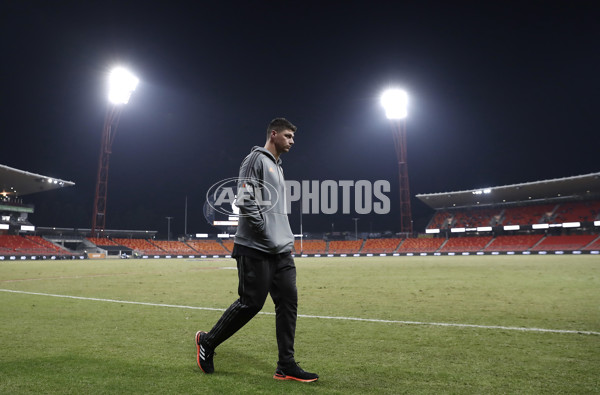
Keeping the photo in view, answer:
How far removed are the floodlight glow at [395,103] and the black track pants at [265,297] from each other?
62182mm

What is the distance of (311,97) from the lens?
252 feet

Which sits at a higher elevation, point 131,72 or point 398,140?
point 131,72

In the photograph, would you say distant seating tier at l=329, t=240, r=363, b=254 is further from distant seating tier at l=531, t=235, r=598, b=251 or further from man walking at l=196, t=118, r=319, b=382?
man walking at l=196, t=118, r=319, b=382

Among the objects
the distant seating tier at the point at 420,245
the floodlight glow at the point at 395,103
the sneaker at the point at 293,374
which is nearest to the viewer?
the sneaker at the point at 293,374

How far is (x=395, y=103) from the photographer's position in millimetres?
61469

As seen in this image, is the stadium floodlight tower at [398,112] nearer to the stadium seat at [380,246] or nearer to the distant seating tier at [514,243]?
the stadium seat at [380,246]

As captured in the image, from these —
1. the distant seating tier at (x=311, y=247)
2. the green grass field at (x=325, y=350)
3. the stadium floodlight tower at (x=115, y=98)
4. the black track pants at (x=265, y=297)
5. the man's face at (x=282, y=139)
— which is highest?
the stadium floodlight tower at (x=115, y=98)

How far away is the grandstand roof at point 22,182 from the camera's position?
1837 inches

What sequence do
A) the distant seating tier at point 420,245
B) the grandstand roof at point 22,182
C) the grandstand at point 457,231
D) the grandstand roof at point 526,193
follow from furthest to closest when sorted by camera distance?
the distant seating tier at point 420,245 < the grandstand roof at point 526,193 < the grandstand at point 457,231 < the grandstand roof at point 22,182

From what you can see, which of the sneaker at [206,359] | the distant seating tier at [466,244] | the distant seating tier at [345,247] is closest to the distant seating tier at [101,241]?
the distant seating tier at [345,247]

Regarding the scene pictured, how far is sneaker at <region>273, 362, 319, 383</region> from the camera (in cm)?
297

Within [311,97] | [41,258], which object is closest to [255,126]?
[311,97]

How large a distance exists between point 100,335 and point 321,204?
9108 cm

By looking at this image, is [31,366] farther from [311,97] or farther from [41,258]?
[311,97]
